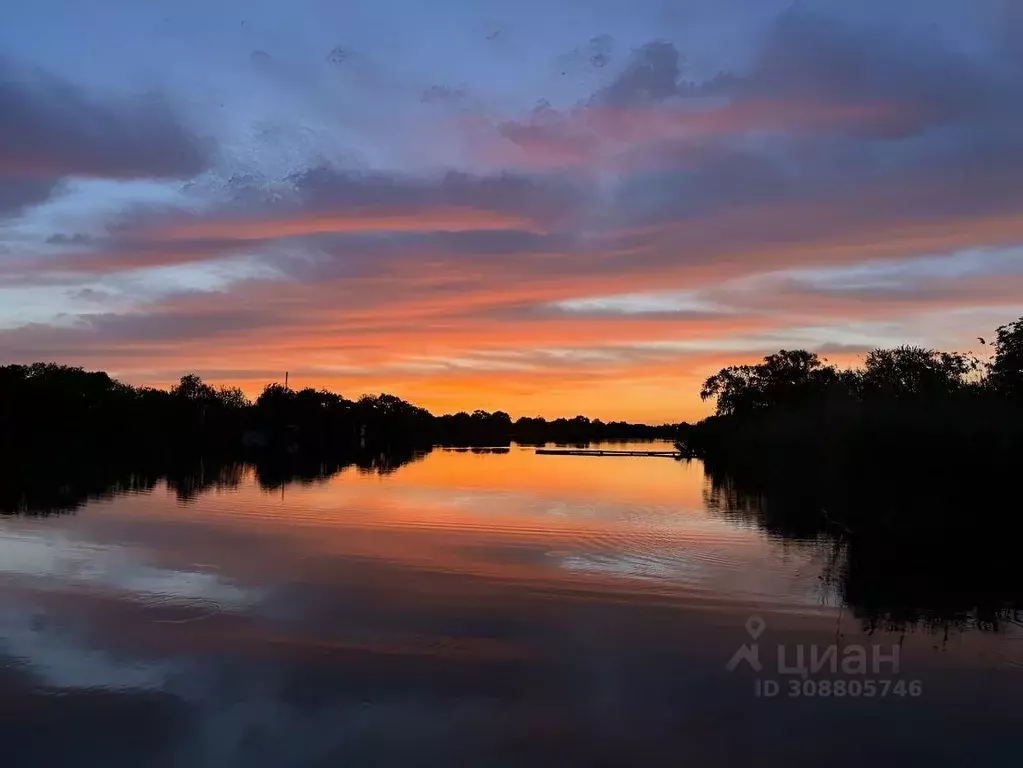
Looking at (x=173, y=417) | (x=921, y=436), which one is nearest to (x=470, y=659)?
(x=921, y=436)

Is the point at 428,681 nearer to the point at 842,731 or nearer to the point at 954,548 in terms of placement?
the point at 842,731

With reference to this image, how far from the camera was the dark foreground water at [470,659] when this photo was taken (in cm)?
952

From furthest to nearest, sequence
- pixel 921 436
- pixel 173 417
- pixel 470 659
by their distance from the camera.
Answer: pixel 173 417 → pixel 921 436 → pixel 470 659

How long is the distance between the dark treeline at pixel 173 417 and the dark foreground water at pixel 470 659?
189ft

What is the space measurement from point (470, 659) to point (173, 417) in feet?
300

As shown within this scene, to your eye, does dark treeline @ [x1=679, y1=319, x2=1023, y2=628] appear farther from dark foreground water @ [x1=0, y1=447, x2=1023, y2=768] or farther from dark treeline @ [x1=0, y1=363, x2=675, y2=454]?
dark treeline @ [x1=0, y1=363, x2=675, y2=454]

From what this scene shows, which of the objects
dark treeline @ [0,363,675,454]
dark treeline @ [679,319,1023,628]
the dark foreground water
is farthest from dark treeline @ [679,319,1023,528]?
dark treeline @ [0,363,675,454]

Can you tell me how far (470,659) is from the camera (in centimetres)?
1258

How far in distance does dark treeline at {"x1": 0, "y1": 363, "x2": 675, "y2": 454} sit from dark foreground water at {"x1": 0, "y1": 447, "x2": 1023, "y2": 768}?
189ft

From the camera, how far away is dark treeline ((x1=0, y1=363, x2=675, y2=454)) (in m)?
74.8

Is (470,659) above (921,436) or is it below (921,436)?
below

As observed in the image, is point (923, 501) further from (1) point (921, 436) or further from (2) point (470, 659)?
(2) point (470, 659)

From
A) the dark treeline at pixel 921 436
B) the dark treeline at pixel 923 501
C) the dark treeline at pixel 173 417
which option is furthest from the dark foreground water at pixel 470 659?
the dark treeline at pixel 173 417

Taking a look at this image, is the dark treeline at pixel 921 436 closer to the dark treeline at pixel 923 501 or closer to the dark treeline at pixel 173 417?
the dark treeline at pixel 923 501
